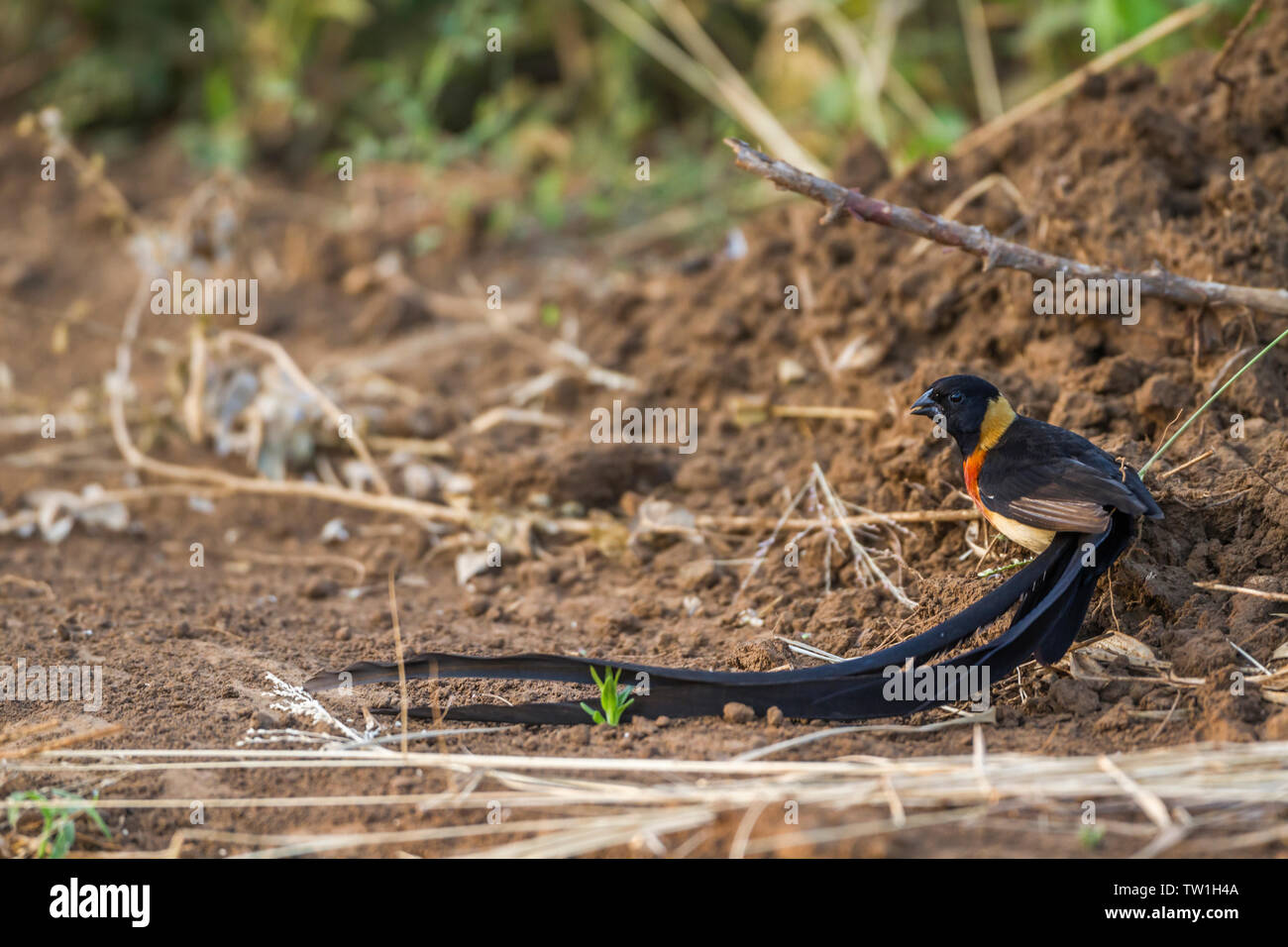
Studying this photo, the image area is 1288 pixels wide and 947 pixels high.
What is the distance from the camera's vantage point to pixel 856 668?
283cm

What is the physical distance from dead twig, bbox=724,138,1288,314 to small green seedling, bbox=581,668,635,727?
1358 mm

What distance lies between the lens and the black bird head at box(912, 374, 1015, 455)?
3.29 metres

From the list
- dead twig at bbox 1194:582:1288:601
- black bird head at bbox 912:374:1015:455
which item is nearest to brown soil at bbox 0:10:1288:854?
dead twig at bbox 1194:582:1288:601

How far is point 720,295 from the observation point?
5199 mm

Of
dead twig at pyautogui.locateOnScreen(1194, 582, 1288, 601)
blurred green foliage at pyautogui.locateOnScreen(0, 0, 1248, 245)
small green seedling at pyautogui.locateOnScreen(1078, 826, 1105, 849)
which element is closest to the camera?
small green seedling at pyautogui.locateOnScreen(1078, 826, 1105, 849)

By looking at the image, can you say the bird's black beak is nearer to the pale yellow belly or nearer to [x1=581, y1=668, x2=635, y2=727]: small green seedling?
the pale yellow belly

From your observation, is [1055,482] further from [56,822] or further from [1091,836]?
[56,822]

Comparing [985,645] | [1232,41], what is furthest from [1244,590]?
[1232,41]

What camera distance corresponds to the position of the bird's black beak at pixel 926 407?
3328 millimetres

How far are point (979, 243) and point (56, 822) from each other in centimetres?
274

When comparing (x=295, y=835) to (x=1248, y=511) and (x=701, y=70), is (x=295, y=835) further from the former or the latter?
(x=701, y=70)

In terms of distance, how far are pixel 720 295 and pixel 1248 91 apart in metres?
2.16

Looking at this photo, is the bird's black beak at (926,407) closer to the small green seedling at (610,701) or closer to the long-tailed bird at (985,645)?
the long-tailed bird at (985,645)

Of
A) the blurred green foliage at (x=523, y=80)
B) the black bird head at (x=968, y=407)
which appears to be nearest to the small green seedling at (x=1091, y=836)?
the black bird head at (x=968, y=407)
